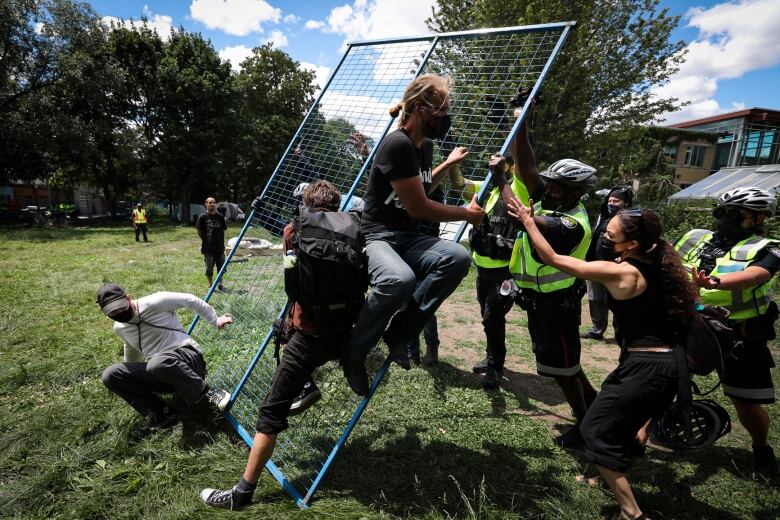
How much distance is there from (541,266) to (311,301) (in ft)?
5.90

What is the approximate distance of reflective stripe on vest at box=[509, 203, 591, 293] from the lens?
310 cm

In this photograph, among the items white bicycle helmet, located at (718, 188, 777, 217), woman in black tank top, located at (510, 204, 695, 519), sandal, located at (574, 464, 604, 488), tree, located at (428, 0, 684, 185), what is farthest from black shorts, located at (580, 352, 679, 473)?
tree, located at (428, 0, 684, 185)

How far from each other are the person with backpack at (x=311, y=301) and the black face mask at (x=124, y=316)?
1.59 meters

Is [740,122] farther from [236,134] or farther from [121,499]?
[121,499]

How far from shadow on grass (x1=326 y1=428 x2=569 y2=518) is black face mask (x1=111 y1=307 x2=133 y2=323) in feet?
6.91

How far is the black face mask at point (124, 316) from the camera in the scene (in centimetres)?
339

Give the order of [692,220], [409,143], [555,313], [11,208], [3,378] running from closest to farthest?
[409,143] < [555,313] < [3,378] < [692,220] < [11,208]

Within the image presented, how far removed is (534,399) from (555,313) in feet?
4.74

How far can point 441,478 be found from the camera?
3004mm

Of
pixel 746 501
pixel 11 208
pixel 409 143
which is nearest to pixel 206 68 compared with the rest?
pixel 11 208

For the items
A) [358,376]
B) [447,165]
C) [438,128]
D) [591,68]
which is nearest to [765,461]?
[358,376]

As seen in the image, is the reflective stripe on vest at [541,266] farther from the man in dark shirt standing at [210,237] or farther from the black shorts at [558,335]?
the man in dark shirt standing at [210,237]

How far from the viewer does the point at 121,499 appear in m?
2.71

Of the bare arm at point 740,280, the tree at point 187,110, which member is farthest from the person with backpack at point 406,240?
the tree at point 187,110
